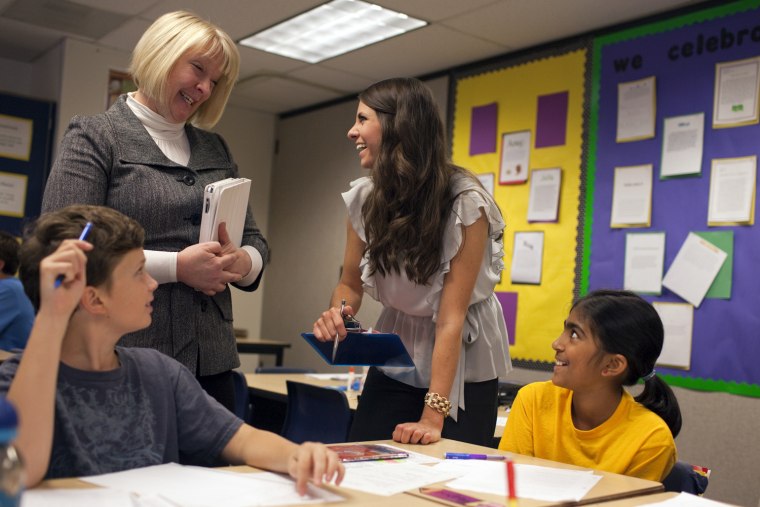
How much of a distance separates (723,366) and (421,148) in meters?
2.45

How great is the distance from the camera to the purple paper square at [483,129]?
4.97 metres

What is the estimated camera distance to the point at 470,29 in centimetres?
455

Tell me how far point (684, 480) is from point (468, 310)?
0.65 meters

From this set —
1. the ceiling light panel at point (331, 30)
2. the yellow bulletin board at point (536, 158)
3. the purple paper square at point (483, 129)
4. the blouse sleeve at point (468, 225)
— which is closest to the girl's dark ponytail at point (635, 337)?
the blouse sleeve at point (468, 225)

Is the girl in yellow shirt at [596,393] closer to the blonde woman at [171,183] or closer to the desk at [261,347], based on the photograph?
the blonde woman at [171,183]

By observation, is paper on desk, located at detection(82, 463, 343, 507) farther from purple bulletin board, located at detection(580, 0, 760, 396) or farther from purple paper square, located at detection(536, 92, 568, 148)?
purple paper square, located at detection(536, 92, 568, 148)

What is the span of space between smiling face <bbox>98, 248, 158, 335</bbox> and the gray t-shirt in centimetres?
8

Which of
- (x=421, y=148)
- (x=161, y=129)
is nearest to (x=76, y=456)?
(x=161, y=129)

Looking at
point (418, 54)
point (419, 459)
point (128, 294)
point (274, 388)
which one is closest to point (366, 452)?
point (419, 459)

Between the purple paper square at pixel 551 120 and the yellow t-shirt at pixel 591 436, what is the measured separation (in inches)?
106

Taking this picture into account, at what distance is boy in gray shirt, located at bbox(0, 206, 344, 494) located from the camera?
1150 mm

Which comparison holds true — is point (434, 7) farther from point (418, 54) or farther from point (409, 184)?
point (409, 184)

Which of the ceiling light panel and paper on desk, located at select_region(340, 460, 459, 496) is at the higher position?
the ceiling light panel

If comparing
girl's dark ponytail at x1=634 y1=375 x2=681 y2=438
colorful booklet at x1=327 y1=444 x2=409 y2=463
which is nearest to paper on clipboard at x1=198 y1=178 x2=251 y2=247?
colorful booklet at x1=327 y1=444 x2=409 y2=463
